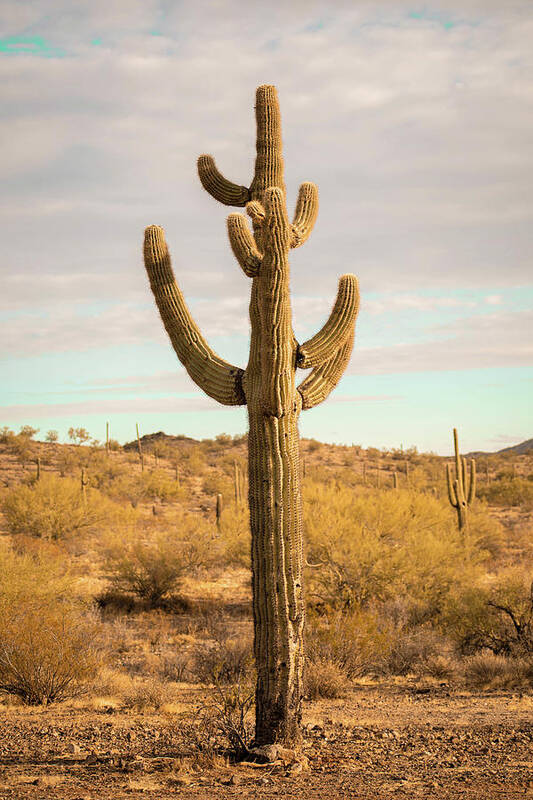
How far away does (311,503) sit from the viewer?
2039 cm

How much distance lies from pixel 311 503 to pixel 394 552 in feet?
13.1

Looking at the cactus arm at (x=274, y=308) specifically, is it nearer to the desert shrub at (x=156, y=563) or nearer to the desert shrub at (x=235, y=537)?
the desert shrub at (x=156, y=563)

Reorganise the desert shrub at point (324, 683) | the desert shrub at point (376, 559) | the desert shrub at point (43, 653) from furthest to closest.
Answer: the desert shrub at point (376, 559) < the desert shrub at point (324, 683) < the desert shrub at point (43, 653)

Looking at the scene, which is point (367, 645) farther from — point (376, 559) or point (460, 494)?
point (460, 494)

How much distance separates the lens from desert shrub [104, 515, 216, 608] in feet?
64.7

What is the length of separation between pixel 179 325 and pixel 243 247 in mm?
1260

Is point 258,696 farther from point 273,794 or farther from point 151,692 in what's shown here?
point 151,692

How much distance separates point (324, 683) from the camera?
11.3m

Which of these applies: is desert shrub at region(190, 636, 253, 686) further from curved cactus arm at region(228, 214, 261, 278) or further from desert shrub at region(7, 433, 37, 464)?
desert shrub at region(7, 433, 37, 464)

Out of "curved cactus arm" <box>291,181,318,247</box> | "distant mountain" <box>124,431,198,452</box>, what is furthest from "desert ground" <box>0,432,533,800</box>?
"distant mountain" <box>124,431,198,452</box>

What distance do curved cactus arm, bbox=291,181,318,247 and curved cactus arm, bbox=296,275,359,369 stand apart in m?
0.68

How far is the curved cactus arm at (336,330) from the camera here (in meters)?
8.49

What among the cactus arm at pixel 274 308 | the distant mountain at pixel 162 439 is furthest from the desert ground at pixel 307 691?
the distant mountain at pixel 162 439

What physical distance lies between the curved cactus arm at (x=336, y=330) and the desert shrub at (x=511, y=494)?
33043mm
